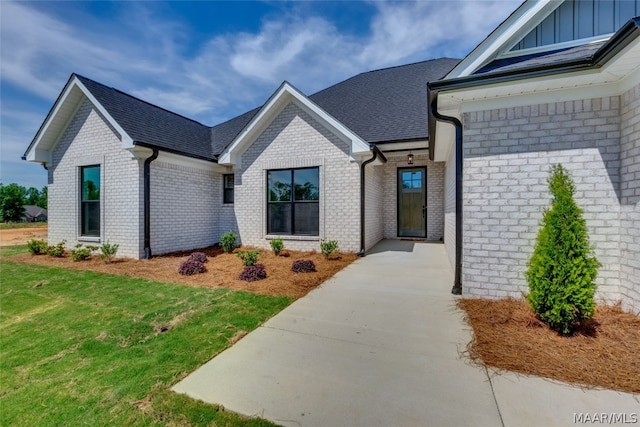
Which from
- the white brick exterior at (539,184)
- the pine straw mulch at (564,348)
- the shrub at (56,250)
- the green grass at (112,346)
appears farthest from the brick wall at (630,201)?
the shrub at (56,250)

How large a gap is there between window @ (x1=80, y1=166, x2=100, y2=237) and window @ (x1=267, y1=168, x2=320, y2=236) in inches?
226

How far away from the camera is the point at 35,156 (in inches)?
374

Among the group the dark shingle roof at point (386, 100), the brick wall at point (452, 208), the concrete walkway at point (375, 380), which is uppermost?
the dark shingle roof at point (386, 100)

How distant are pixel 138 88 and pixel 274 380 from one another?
1634cm

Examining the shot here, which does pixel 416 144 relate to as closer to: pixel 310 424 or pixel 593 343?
pixel 593 343

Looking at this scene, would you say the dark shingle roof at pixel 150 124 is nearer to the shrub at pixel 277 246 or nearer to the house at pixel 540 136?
the shrub at pixel 277 246

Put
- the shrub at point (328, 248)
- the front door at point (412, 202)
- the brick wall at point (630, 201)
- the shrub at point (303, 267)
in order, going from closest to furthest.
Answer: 1. the brick wall at point (630, 201)
2. the shrub at point (303, 267)
3. the shrub at point (328, 248)
4. the front door at point (412, 202)

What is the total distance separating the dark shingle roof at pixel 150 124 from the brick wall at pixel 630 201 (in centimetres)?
1012

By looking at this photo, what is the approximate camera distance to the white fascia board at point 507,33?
428cm

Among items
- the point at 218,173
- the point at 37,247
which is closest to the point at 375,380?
the point at 218,173

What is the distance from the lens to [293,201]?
917 centimetres

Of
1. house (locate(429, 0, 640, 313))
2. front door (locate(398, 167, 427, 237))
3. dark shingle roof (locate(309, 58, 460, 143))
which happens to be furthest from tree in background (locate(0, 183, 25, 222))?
house (locate(429, 0, 640, 313))

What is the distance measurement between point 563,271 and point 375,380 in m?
2.56

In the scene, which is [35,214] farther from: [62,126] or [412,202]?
[412,202]
